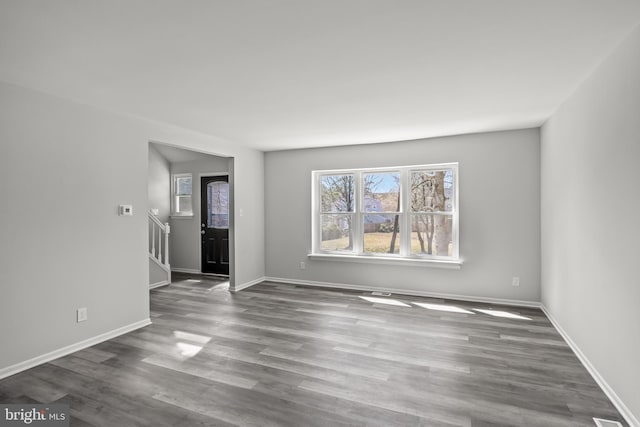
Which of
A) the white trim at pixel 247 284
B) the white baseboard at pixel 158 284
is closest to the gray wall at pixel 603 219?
the white trim at pixel 247 284

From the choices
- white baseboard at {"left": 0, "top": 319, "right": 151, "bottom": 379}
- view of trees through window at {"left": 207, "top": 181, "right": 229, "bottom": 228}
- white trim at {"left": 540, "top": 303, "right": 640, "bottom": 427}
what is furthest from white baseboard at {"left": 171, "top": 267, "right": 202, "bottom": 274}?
white trim at {"left": 540, "top": 303, "right": 640, "bottom": 427}

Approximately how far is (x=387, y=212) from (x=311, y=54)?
3.61 meters

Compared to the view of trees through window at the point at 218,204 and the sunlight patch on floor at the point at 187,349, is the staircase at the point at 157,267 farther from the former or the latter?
the sunlight patch on floor at the point at 187,349

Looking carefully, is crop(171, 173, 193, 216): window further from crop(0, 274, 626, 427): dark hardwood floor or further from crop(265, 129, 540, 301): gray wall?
crop(0, 274, 626, 427): dark hardwood floor

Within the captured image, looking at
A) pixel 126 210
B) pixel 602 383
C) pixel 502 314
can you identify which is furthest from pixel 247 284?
pixel 602 383

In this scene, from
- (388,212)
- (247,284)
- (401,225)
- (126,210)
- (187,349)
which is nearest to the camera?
(187,349)

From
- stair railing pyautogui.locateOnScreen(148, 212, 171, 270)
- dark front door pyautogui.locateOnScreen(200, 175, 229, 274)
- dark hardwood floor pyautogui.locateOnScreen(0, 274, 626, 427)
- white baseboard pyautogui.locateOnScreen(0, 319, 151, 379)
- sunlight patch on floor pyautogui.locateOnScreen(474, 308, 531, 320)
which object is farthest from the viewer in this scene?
dark front door pyautogui.locateOnScreen(200, 175, 229, 274)

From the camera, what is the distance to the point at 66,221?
125 inches

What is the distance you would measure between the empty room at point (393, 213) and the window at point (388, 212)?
0.05m

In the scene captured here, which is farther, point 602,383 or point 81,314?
point 81,314

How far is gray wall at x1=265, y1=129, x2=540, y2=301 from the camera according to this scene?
180 inches

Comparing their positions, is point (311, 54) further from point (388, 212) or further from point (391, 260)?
point (391, 260)

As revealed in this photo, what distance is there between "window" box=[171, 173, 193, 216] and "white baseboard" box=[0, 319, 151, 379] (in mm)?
3845

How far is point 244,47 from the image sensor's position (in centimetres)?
221
